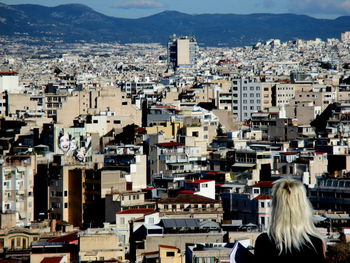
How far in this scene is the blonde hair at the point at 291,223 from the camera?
4.95 meters

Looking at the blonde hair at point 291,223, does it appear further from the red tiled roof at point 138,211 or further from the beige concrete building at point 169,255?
the red tiled roof at point 138,211

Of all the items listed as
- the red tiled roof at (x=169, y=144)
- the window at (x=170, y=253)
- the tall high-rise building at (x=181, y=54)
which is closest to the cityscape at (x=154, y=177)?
the window at (x=170, y=253)

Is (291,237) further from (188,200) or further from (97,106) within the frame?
(97,106)

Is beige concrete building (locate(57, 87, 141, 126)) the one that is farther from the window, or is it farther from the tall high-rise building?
the tall high-rise building

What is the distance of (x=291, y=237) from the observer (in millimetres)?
4953

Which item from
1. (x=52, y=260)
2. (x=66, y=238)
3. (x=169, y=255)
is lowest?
(x=66, y=238)

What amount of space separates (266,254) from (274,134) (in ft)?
143

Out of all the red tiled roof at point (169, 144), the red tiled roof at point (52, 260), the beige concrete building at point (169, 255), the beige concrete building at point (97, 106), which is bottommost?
the beige concrete building at point (169, 255)

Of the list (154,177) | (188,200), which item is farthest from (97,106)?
(188,200)

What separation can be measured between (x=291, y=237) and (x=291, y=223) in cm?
6

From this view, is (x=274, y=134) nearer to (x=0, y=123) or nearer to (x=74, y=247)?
(x=0, y=123)

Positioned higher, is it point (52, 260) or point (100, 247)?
point (52, 260)

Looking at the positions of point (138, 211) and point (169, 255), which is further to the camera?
point (138, 211)

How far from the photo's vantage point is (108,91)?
189 feet
